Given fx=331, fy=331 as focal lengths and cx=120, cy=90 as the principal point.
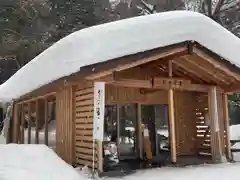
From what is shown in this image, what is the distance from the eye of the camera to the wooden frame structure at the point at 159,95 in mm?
7899

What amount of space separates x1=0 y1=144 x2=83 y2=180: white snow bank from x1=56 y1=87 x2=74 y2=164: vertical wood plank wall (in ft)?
3.25

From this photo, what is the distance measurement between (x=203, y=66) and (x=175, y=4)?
14538mm

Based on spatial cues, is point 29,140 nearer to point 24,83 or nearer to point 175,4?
point 24,83

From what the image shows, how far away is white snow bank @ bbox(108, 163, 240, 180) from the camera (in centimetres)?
711

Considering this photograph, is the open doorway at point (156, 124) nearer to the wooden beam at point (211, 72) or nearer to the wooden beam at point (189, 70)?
the wooden beam at point (189, 70)

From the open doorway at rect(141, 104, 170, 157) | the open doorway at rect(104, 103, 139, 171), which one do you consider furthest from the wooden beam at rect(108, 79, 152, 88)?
the open doorway at rect(141, 104, 170, 157)

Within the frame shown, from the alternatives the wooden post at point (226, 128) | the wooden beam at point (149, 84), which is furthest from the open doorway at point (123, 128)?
the wooden post at point (226, 128)

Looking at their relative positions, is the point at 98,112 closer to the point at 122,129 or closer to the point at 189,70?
the point at 122,129

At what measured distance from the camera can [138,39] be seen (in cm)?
784

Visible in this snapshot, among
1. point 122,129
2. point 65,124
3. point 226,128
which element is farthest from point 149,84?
point 226,128

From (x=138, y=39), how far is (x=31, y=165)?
Result: 146 inches

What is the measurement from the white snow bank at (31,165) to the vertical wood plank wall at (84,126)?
835 millimetres

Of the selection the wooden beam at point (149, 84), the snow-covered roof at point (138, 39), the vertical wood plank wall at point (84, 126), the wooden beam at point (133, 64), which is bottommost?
the vertical wood plank wall at point (84, 126)

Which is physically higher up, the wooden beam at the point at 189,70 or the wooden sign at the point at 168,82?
the wooden beam at the point at 189,70
